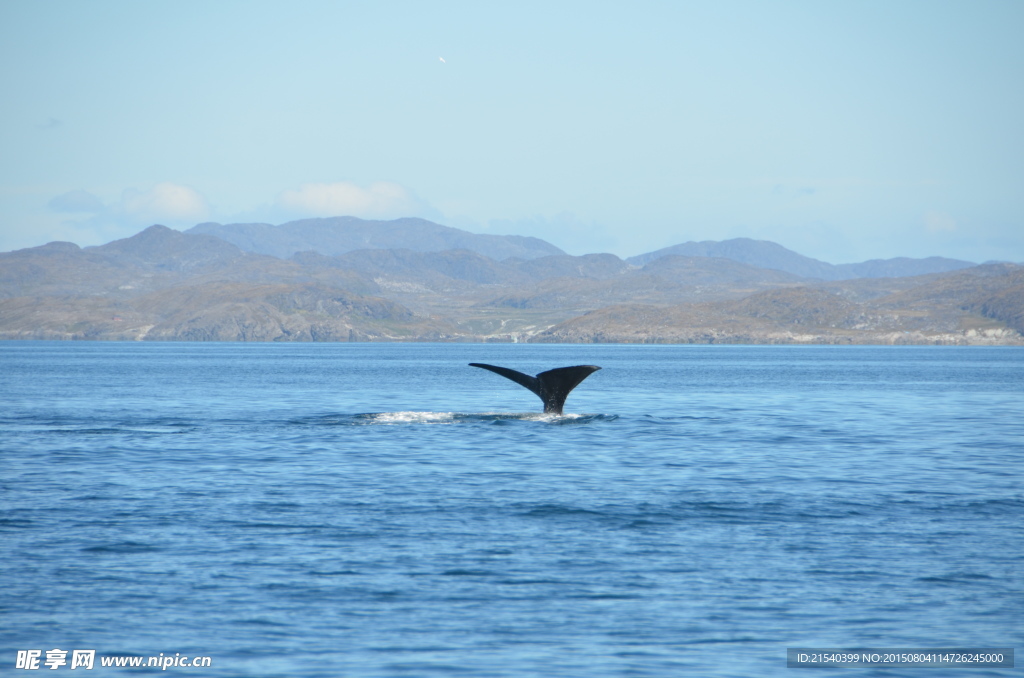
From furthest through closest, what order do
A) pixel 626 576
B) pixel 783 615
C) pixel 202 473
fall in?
pixel 202 473
pixel 626 576
pixel 783 615

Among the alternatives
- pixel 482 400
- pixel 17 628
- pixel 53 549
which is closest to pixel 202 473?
pixel 53 549

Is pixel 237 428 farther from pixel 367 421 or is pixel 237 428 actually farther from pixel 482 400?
pixel 482 400

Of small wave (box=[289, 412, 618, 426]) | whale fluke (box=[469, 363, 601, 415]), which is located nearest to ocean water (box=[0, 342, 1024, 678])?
whale fluke (box=[469, 363, 601, 415])

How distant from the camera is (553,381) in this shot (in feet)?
115

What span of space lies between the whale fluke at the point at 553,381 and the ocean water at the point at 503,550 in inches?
66.3

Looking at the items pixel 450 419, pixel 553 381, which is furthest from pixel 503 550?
pixel 450 419

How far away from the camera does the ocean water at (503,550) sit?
1195 centimetres

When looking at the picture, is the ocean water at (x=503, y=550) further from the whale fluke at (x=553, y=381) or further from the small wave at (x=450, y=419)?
the small wave at (x=450, y=419)

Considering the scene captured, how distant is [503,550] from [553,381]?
19.1 m

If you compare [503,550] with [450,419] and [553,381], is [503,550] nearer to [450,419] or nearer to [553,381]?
[553,381]

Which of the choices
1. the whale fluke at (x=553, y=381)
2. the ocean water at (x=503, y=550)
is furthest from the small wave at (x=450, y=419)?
the ocean water at (x=503, y=550)

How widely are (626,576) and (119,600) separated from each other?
22.5 ft

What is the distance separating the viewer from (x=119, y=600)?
13359mm

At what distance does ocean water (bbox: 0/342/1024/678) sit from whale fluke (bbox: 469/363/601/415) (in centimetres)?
168
